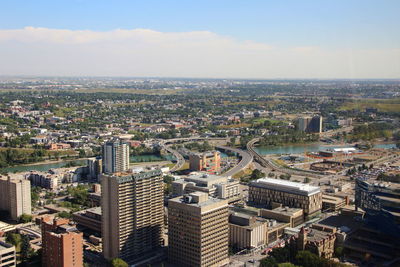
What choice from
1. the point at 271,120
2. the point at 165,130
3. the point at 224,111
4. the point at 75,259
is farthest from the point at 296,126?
the point at 75,259

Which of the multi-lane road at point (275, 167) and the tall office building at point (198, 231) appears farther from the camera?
the multi-lane road at point (275, 167)

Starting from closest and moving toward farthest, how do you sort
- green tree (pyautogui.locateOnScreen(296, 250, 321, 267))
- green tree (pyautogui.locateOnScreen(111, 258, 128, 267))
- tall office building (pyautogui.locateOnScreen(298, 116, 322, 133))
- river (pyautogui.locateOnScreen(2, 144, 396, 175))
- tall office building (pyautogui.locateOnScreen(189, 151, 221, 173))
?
green tree (pyautogui.locateOnScreen(111, 258, 128, 267)), green tree (pyautogui.locateOnScreen(296, 250, 321, 267)), tall office building (pyautogui.locateOnScreen(189, 151, 221, 173)), river (pyautogui.locateOnScreen(2, 144, 396, 175)), tall office building (pyautogui.locateOnScreen(298, 116, 322, 133))

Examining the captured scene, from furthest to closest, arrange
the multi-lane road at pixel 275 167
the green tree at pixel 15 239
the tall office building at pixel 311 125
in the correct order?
1. the tall office building at pixel 311 125
2. the multi-lane road at pixel 275 167
3. the green tree at pixel 15 239

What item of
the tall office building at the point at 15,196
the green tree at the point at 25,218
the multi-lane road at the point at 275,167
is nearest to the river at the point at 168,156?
the multi-lane road at the point at 275,167

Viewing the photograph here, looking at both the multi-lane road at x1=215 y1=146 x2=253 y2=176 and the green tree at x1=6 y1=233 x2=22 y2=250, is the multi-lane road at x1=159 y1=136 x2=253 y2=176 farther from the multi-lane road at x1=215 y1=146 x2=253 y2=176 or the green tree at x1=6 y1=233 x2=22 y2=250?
the green tree at x1=6 y1=233 x2=22 y2=250

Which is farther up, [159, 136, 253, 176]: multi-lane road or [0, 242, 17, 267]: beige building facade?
[0, 242, 17, 267]: beige building facade

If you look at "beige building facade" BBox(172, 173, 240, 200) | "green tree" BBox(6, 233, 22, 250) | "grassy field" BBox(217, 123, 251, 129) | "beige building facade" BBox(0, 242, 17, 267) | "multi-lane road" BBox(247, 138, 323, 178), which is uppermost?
"beige building facade" BBox(172, 173, 240, 200)

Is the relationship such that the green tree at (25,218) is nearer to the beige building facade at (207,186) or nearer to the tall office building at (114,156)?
the beige building facade at (207,186)

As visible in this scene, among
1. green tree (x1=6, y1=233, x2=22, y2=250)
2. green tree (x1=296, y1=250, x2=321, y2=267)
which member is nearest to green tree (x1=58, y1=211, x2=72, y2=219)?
green tree (x1=6, y1=233, x2=22, y2=250)
